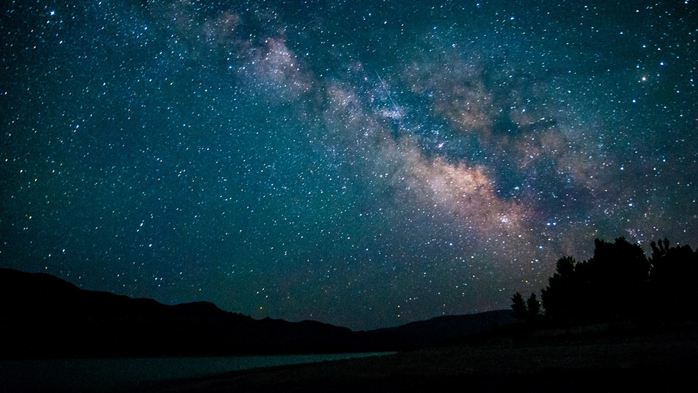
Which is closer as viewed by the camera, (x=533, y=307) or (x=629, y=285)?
(x=629, y=285)

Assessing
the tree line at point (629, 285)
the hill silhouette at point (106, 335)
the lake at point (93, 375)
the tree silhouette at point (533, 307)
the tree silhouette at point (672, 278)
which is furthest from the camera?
the hill silhouette at point (106, 335)

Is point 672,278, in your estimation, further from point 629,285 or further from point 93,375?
point 93,375

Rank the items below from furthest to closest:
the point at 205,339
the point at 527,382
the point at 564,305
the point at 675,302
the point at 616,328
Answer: the point at 205,339
the point at 564,305
the point at 675,302
the point at 616,328
the point at 527,382

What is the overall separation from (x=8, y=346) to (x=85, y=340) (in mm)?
25031

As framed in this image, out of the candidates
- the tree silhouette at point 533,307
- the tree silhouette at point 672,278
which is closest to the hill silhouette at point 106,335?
the tree silhouette at point 533,307

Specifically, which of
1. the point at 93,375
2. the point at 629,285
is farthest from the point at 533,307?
the point at 93,375

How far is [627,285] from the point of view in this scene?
45.4 metres

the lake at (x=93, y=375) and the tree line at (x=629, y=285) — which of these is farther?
the tree line at (x=629, y=285)

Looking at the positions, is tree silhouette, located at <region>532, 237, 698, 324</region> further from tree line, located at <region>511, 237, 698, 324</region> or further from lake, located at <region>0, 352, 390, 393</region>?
lake, located at <region>0, 352, 390, 393</region>

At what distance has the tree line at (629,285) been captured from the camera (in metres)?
38.5

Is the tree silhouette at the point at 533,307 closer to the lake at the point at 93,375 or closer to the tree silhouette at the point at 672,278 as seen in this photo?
the tree silhouette at the point at 672,278

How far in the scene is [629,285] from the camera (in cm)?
4525

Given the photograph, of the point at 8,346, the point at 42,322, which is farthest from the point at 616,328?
the point at 42,322

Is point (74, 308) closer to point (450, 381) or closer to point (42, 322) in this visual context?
point (42, 322)
